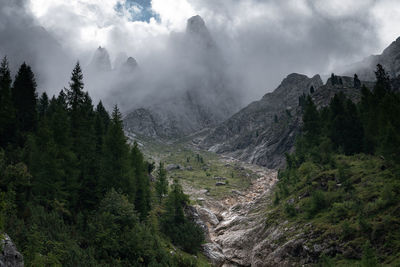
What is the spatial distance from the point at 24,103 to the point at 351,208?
60.7 meters

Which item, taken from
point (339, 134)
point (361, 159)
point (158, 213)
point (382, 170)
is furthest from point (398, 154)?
point (158, 213)

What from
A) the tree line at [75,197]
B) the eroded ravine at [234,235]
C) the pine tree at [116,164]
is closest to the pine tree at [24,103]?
the tree line at [75,197]

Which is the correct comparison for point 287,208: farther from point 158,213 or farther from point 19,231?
point 19,231

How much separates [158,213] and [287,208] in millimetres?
24879

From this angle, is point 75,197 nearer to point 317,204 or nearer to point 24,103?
point 24,103

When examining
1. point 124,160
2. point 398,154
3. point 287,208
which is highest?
point 124,160

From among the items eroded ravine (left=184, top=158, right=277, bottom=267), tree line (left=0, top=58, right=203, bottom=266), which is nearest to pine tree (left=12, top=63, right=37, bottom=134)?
tree line (left=0, top=58, right=203, bottom=266)

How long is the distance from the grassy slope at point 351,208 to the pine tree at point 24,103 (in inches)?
1977

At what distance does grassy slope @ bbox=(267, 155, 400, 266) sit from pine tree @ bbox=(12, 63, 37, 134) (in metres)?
50.2

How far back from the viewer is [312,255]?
31281 mm

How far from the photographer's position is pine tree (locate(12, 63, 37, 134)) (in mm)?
50469

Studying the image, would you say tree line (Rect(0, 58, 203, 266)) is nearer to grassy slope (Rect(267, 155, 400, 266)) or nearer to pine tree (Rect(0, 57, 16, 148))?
pine tree (Rect(0, 57, 16, 148))

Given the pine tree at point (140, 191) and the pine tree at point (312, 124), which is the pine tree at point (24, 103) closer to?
the pine tree at point (140, 191)

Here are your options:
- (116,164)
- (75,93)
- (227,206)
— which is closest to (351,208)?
(116,164)
